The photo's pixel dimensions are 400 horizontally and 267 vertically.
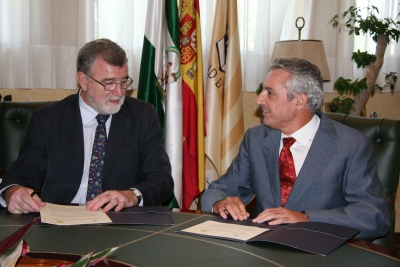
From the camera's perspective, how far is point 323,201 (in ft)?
7.24

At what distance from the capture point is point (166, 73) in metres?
3.54

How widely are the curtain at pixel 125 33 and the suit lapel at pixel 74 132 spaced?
1008mm

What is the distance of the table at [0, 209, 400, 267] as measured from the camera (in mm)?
Result: 1430

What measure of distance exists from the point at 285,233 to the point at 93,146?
1.23 metres

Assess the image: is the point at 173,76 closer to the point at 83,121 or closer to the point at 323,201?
the point at 83,121

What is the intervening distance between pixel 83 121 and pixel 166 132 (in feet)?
3.20

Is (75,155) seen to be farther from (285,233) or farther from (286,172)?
(285,233)

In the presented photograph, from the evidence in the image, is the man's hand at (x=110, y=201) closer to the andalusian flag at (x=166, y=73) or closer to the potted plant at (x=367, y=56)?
the andalusian flag at (x=166, y=73)

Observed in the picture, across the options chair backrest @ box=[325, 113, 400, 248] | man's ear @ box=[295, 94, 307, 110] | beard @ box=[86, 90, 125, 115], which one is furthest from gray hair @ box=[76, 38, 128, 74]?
chair backrest @ box=[325, 113, 400, 248]

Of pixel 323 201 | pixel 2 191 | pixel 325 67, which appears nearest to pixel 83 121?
pixel 2 191

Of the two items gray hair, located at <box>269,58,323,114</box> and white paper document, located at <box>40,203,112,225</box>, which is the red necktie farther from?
white paper document, located at <box>40,203,112,225</box>

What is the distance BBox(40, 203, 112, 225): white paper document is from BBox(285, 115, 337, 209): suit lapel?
815 mm

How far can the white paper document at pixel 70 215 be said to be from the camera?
1.82 meters

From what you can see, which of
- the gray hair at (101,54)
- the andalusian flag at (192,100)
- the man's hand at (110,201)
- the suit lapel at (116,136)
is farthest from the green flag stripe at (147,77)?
the man's hand at (110,201)
